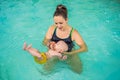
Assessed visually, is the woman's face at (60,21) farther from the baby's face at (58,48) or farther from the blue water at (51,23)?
the blue water at (51,23)

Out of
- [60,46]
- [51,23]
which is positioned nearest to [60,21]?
[60,46]

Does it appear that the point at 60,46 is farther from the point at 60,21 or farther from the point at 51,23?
the point at 51,23

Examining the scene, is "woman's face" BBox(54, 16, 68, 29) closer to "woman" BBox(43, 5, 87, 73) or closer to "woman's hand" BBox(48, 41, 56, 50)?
"woman" BBox(43, 5, 87, 73)

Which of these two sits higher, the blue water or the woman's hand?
the woman's hand

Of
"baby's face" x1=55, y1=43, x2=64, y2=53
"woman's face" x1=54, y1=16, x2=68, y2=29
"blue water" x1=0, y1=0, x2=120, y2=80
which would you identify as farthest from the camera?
"blue water" x1=0, y1=0, x2=120, y2=80

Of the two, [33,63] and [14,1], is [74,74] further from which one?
[14,1]

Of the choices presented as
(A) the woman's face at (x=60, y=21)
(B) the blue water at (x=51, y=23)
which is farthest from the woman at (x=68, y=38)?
(B) the blue water at (x=51, y=23)

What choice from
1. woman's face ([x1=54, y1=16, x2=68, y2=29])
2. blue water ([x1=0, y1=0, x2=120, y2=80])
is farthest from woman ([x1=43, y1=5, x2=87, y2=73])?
blue water ([x1=0, y1=0, x2=120, y2=80])

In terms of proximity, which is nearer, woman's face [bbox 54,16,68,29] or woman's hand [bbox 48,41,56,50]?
woman's face [bbox 54,16,68,29]

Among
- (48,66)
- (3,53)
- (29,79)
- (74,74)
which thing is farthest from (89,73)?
(3,53)

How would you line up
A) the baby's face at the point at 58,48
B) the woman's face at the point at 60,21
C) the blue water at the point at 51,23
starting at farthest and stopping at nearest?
the blue water at the point at 51,23, the baby's face at the point at 58,48, the woman's face at the point at 60,21

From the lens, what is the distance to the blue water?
3.64m

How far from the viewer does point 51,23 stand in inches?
192

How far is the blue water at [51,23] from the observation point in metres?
3.64
